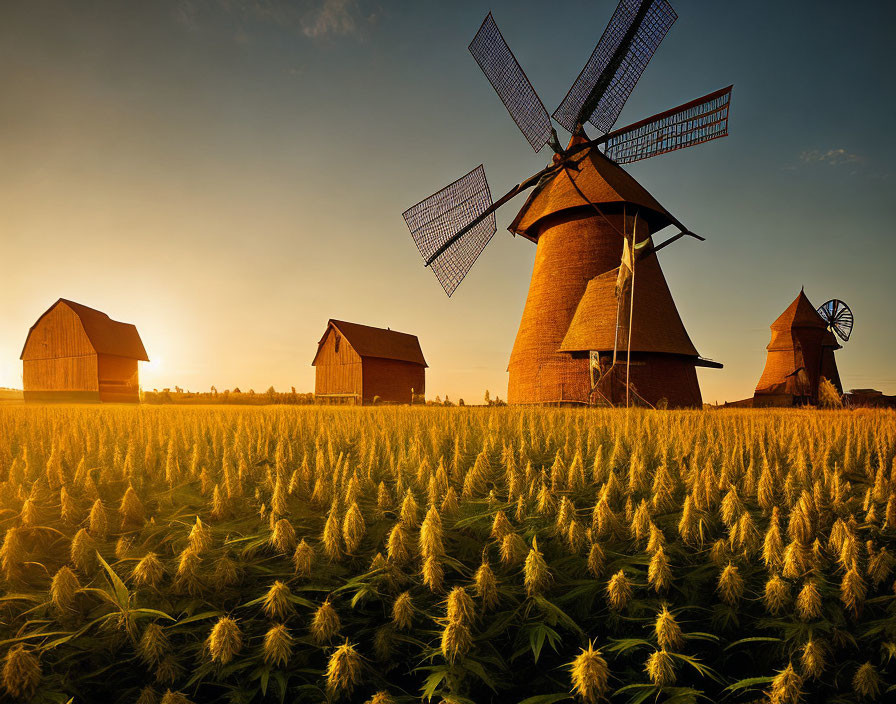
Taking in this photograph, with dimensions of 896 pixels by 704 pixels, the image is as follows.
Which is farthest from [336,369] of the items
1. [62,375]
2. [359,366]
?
[62,375]

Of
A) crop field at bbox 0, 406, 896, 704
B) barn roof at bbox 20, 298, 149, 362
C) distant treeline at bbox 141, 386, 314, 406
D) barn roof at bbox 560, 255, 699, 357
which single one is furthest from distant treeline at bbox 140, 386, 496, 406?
crop field at bbox 0, 406, 896, 704

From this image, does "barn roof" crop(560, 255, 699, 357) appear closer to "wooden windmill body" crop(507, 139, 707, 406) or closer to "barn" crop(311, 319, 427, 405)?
"wooden windmill body" crop(507, 139, 707, 406)

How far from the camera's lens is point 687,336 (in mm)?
15797

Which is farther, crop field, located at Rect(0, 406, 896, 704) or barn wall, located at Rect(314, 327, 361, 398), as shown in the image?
barn wall, located at Rect(314, 327, 361, 398)

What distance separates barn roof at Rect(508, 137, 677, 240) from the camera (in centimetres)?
1581

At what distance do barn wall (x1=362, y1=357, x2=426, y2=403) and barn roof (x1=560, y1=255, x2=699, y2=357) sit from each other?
1678cm

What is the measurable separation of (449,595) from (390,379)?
1174 inches

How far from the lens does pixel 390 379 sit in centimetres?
3142

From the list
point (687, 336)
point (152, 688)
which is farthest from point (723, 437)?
point (687, 336)

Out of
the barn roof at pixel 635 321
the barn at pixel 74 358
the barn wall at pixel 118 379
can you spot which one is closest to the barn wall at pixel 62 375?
the barn at pixel 74 358

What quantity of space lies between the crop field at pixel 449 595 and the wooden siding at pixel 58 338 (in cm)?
3430

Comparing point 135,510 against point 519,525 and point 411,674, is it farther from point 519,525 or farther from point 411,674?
point 519,525

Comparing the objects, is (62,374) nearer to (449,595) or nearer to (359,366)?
(359,366)

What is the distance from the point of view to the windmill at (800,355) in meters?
29.0
